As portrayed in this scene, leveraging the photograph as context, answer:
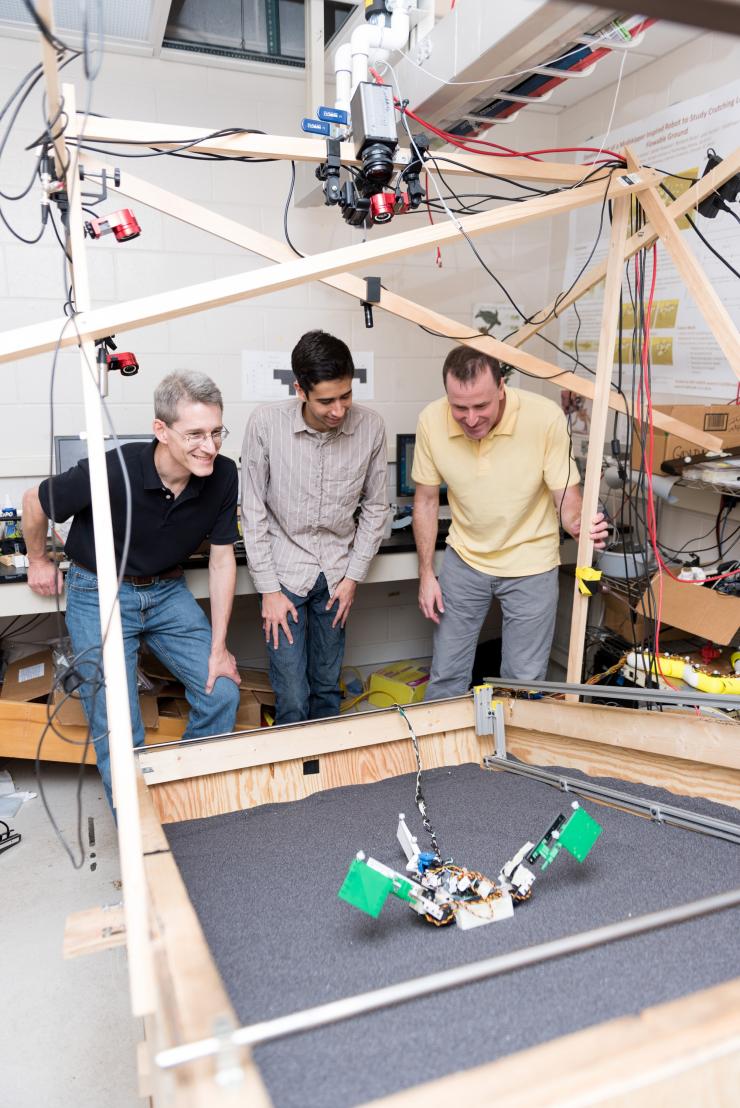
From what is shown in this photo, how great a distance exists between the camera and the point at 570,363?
362 cm

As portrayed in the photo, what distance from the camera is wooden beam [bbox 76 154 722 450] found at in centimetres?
175

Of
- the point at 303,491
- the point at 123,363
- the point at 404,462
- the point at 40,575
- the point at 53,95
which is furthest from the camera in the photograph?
the point at 404,462

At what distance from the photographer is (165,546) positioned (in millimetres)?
2199

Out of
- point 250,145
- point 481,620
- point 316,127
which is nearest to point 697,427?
point 481,620

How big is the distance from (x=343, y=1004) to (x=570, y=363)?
332 centimetres

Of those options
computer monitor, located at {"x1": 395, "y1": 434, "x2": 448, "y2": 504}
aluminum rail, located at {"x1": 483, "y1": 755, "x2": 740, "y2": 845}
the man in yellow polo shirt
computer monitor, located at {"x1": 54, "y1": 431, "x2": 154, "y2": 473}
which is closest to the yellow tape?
the man in yellow polo shirt

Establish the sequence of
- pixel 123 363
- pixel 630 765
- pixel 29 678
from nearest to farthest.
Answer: pixel 123 363
pixel 630 765
pixel 29 678

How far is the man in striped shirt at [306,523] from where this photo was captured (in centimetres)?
236

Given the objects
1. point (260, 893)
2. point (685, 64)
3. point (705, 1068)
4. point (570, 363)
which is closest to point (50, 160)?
point (260, 893)

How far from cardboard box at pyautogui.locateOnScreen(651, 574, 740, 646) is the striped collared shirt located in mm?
1028

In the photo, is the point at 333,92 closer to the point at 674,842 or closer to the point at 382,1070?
the point at 674,842

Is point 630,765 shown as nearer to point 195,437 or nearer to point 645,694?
point 645,694

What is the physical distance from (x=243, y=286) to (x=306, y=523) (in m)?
1.16

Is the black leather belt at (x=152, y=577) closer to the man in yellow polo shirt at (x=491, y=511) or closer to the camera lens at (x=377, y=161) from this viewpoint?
the man in yellow polo shirt at (x=491, y=511)
